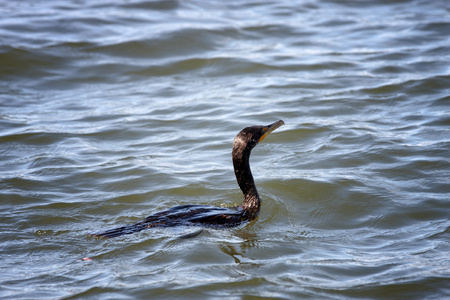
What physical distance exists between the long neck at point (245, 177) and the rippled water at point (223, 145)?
0.85ft

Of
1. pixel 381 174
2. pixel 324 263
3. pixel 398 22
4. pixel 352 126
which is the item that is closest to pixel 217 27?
pixel 398 22

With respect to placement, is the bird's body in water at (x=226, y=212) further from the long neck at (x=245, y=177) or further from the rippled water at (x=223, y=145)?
the rippled water at (x=223, y=145)

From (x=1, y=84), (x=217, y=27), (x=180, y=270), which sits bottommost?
(x=180, y=270)

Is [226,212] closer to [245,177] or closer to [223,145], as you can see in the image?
[245,177]

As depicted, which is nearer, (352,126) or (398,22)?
(352,126)

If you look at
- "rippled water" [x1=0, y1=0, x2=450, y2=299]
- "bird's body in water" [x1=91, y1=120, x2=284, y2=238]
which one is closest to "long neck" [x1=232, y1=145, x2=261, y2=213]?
"bird's body in water" [x1=91, y1=120, x2=284, y2=238]

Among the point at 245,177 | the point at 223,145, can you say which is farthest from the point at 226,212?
the point at 223,145

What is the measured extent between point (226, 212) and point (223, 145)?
271 cm

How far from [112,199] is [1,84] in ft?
18.7

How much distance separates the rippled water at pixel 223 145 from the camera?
5.10 m

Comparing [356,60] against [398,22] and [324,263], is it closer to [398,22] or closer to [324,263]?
[398,22]

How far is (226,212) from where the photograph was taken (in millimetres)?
6004

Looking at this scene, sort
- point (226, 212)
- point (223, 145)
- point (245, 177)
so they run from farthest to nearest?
point (223, 145), point (245, 177), point (226, 212)

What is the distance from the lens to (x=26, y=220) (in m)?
6.20
